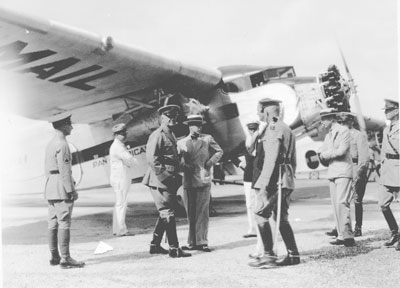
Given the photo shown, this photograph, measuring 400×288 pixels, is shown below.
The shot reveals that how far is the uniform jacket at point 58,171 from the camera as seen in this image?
5.01 meters

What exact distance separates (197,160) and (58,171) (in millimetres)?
1795

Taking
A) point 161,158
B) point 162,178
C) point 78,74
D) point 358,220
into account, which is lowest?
point 358,220

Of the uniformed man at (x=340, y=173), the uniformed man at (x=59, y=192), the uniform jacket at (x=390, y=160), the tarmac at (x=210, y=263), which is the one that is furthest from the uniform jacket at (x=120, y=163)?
the uniform jacket at (x=390, y=160)

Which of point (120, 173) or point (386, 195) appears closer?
point (386, 195)

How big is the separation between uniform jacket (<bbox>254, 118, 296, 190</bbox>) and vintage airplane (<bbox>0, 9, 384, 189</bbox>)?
3.69 metres

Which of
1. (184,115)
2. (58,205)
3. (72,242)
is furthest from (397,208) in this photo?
(58,205)

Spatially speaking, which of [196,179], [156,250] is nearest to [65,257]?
[156,250]

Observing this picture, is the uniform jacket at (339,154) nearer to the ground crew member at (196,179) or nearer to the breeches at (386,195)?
the breeches at (386,195)

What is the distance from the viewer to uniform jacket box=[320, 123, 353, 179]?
18.8 ft

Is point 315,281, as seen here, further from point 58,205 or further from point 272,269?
point 58,205

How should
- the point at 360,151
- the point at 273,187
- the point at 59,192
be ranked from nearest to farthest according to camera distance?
the point at 273,187
the point at 59,192
the point at 360,151

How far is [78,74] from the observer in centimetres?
822

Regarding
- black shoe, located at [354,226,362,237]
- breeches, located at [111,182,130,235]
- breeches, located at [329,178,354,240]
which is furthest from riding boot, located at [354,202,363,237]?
breeches, located at [111,182,130,235]

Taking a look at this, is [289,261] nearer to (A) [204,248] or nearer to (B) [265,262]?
(B) [265,262]
